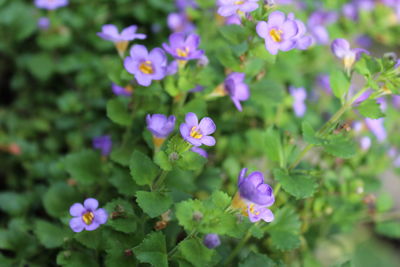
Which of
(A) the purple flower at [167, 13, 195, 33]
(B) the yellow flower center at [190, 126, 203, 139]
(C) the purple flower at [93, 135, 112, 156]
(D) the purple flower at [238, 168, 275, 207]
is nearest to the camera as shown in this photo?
(D) the purple flower at [238, 168, 275, 207]

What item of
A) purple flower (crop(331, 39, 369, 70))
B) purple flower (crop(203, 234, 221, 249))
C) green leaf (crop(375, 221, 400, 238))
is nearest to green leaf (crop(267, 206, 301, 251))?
purple flower (crop(203, 234, 221, 249))

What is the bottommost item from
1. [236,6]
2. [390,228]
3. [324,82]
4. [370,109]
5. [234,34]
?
[390,228]

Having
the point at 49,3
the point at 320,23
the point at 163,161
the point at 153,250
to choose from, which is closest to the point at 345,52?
the point at 163,161

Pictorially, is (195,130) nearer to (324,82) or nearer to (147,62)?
(147,62)

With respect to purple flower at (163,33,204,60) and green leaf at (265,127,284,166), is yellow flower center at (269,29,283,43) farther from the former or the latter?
green leaf at (265,127,284,166)

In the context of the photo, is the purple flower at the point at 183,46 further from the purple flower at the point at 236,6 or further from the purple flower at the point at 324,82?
the purple flower at the point at 324,82

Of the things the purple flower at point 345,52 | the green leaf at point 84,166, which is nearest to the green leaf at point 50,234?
the green leaf at point 84,166
